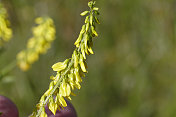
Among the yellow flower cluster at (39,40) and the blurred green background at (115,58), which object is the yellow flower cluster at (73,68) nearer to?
the yellow flower cluster at (39,40)

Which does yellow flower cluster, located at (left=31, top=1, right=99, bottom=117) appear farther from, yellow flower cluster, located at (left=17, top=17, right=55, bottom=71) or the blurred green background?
the blurred green background

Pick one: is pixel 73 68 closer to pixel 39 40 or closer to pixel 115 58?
pixel 39 40

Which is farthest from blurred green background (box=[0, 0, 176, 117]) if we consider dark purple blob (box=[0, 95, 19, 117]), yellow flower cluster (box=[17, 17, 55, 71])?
dark purple blob (box=[0, 95, 19, 117])

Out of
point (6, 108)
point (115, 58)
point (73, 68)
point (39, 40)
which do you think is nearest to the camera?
point (73, 68)

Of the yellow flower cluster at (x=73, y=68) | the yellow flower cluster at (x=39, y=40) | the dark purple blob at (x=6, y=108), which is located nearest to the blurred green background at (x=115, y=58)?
the yellow flower cluster at (x=39, y=40)

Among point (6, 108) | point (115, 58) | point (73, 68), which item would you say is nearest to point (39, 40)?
point (6, 108)

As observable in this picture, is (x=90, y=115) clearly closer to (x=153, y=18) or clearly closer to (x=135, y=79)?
(x=135, y=79)
